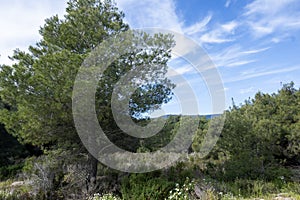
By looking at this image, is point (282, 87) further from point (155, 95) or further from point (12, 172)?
point (12, 172)

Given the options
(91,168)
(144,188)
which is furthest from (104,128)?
(144,188)

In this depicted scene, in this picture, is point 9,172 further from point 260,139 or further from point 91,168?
point 260,139

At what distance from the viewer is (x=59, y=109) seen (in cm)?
464

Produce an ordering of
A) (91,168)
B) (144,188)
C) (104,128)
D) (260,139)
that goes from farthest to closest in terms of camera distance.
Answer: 1. (260,139)
2. (91,168)
3. (104,128)
4. (144,188)

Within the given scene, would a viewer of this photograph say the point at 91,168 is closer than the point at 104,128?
No

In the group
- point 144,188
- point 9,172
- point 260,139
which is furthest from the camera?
point 9,172

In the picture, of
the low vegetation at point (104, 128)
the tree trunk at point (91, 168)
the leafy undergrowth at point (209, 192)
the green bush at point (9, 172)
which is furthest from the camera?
the green bush at point (9, 172)

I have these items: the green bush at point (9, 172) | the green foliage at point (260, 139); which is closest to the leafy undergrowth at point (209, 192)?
the green foliage at point (260, 139)

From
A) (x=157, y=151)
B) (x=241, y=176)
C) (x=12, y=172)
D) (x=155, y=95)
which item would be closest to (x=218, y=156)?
(x=241, y=176)

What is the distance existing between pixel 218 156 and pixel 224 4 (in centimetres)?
497

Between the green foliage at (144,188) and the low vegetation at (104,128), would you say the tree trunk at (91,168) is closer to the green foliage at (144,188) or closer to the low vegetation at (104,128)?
the low vegetation at (104,128)

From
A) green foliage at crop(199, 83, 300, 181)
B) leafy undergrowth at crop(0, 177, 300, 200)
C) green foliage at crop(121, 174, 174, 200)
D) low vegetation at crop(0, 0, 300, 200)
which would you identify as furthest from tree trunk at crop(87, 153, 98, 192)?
green foliage at crop(199, 83, 300, 181)

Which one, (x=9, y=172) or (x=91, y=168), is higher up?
(x=91, y=168)

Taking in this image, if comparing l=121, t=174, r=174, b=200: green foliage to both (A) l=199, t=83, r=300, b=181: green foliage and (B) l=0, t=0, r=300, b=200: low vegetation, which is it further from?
(A) l=199, t=83, r=300, b=181: green foliage
